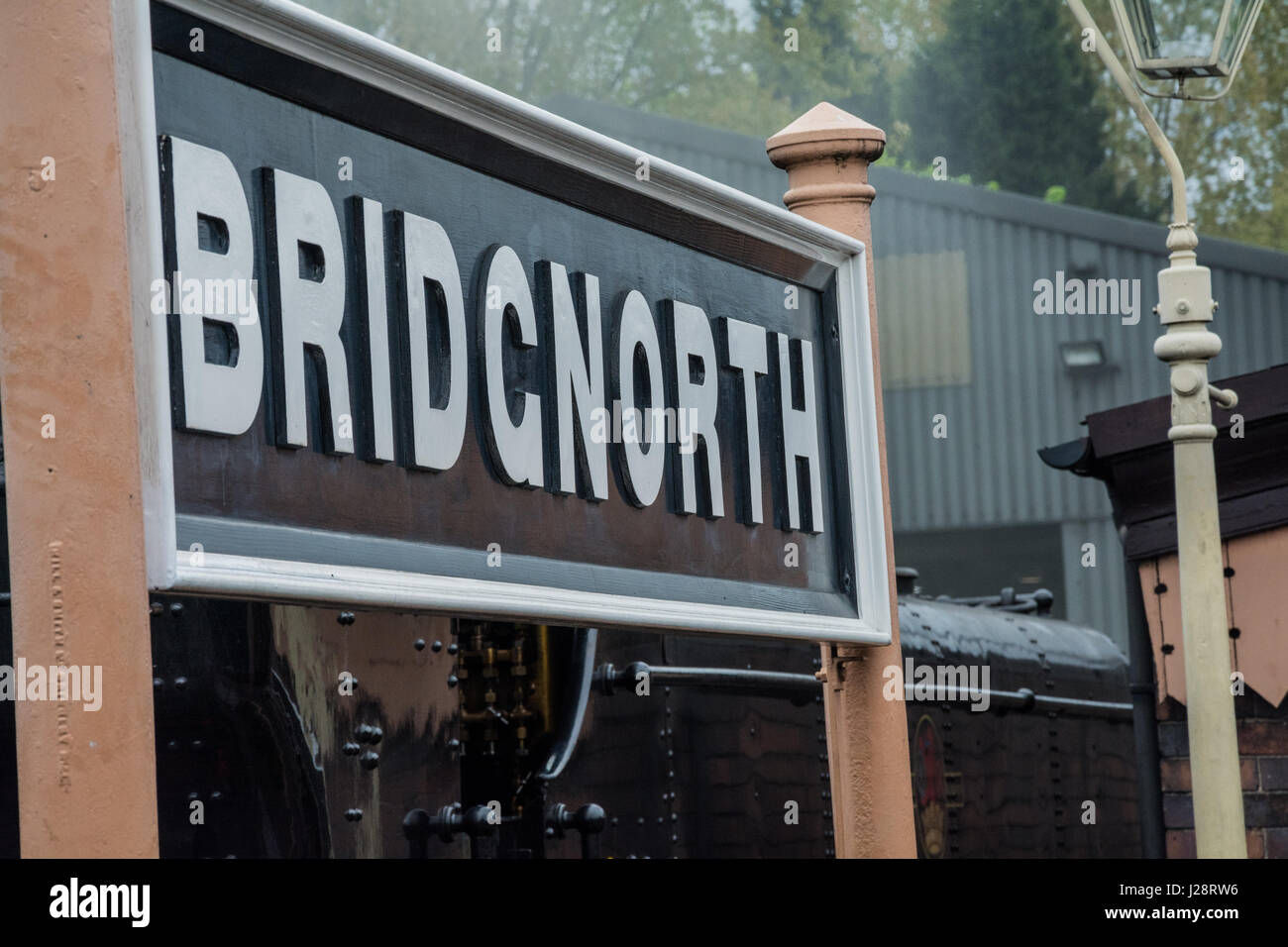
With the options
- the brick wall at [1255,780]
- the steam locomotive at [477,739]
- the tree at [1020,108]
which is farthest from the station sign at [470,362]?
the tree at [1020,108]

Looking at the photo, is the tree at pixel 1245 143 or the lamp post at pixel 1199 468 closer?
the lamp post at pixel 1199 468

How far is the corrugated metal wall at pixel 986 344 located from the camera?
21938mm

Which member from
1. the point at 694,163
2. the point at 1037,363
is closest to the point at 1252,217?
the point at 1037,363

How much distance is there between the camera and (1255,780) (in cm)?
594

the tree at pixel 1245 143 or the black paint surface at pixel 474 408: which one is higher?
the tree at pixel 1245 143

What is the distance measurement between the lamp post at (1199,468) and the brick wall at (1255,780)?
1463mm

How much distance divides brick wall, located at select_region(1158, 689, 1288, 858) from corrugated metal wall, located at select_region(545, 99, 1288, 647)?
16078mm

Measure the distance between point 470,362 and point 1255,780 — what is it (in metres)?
5.05

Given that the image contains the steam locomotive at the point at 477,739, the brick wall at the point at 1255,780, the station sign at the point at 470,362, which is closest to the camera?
the station sign at the point at 470,362

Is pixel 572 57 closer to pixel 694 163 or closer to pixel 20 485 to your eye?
pixel 694 163

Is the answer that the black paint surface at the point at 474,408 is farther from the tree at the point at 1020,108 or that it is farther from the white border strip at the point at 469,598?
the tree at the point at 1020,108

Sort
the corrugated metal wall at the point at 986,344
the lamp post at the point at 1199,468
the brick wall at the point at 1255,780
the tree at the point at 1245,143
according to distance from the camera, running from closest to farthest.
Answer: the lamp post at the point at 1199,468, the brick wall at the point at 1255,780, the corrugated metal wall at the point at 986,344, the tree at the point at 1245,143

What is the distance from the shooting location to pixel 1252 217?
28.6 metres
